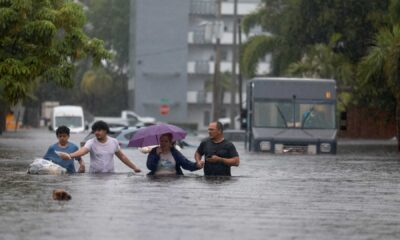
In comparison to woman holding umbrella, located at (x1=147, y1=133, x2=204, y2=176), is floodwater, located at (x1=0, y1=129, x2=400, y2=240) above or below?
below

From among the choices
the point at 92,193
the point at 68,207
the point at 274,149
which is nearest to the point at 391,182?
the point at 92,193

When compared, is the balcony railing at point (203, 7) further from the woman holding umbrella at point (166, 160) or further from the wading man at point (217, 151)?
the wading man at point (217, 151)

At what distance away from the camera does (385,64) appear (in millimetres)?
47156

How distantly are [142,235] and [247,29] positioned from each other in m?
60.6

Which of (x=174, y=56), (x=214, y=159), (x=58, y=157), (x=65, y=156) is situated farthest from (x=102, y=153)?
(x=174, y=56)

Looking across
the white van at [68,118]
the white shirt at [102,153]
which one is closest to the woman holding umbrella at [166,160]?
the white shirt at [102,153]

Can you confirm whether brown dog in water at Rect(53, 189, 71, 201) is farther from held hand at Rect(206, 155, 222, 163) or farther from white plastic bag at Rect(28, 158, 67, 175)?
white plastic bag at Rect(28, 158, 67, 175)

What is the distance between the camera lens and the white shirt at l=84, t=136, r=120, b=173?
21.1m

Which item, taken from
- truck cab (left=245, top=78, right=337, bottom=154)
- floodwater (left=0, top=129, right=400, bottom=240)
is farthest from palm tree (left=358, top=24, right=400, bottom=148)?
floodwater (left=0, top=129, right=400, bottom=240)

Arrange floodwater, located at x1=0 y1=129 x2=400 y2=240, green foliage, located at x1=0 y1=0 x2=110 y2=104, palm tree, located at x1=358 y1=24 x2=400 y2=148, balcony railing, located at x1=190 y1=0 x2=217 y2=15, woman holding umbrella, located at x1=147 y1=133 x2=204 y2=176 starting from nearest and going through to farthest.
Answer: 1. floodwater, located at x1=0 y1=129 x2=400 y2=240
2. woman holding umbrella, located at x1=147 y1=133 x2=204 y2=176
3. green foliage, located at x1=0 y1=0 x2=110 y2=104
4. palm tree, located at x1=358 y1=24 x2=400 y2=148
5. balcony railing, located at x1=190 y1=0 x2=217 y2=15

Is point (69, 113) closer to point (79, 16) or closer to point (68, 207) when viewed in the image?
point (79, 16)

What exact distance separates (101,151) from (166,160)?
41.6 inches

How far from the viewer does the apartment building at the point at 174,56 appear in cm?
10312

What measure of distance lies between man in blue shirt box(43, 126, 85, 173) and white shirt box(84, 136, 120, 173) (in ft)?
1.06
